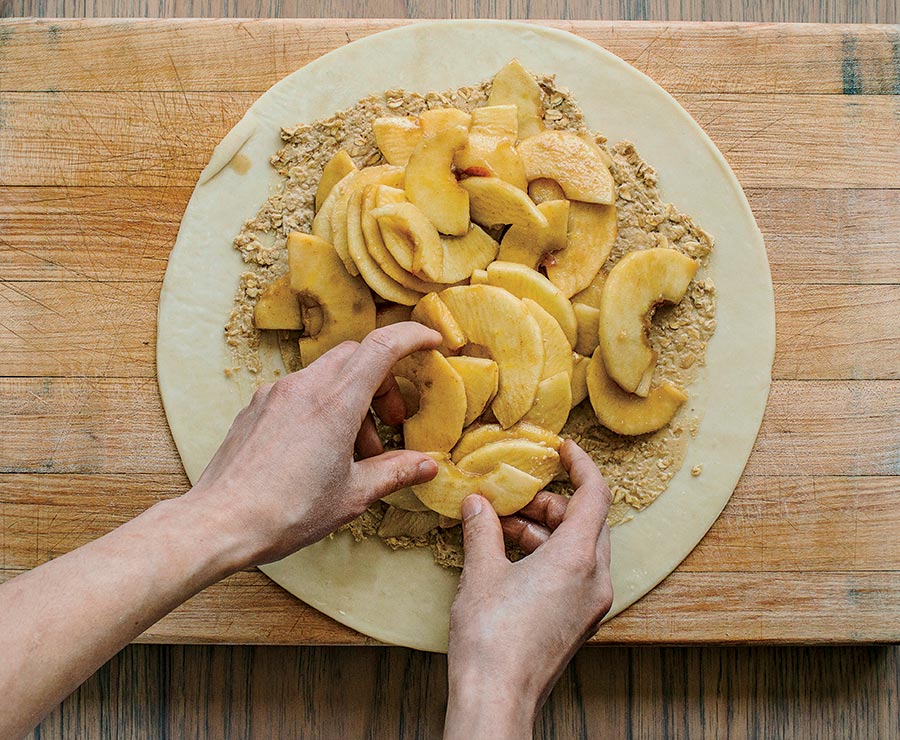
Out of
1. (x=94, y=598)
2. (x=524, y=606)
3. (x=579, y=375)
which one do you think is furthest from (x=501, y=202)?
(x=94, y=598)

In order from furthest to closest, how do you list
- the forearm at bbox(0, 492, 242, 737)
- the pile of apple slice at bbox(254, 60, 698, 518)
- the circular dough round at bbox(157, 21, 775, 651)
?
the circular dough round at bbox(157, 21, 775, 651) → the pile of apple slice at bbox(254, 60, 698, 518) → the forearm at bbox(0, 492, 242, 737)

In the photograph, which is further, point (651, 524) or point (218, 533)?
point (651, 524)

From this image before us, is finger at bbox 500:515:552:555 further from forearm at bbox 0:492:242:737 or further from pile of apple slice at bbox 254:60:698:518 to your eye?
forearm at bbox 0:492:242:737

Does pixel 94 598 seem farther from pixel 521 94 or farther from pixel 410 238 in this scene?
pixel 521 94

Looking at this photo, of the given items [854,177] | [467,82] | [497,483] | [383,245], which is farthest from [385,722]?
[854,177]

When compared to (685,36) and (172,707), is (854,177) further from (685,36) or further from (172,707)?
(172,707)

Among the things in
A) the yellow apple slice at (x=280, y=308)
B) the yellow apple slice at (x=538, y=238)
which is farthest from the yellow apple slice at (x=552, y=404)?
the yellow apple slice at (x=280, y=308)

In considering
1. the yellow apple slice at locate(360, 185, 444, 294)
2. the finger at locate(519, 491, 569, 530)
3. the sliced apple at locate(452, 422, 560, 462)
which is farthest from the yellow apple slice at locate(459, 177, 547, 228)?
the finger at locate(519, 491, 569, 530)
